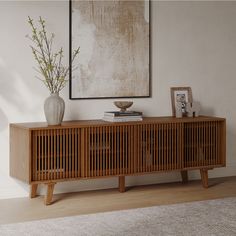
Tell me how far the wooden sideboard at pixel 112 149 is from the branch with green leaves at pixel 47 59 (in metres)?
0.38

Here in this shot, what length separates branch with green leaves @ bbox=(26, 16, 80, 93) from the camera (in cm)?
519

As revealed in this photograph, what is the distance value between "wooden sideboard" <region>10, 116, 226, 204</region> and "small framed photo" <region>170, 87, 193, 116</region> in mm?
222

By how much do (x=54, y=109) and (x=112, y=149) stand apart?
0.64 m

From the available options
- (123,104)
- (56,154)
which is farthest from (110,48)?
(56,154)

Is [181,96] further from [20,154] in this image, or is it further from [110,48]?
[20,154]

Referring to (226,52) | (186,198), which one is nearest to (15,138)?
(186,198)

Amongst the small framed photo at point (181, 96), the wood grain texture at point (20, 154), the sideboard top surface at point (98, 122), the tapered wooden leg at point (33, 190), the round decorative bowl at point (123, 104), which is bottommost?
the tapered wooden leg at point (33, 190)

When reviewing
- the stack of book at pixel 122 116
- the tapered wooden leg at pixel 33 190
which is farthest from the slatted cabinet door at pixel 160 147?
the tapered wooden leg at pixel 33 190

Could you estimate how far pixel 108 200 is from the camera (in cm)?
520

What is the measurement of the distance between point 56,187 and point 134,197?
720mm

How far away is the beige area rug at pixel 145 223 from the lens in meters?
4.15

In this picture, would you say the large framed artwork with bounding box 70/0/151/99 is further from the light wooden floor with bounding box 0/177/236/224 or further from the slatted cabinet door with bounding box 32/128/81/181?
the light wooden floor with bounding box 0/177/236/224

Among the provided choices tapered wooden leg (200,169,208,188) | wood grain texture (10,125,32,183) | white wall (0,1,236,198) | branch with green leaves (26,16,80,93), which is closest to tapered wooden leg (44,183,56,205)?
wood grain texture (10,125,32,183)

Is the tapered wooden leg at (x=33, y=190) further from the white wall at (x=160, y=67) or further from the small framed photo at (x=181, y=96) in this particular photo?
the small framed photo at (x=181, y=96)
